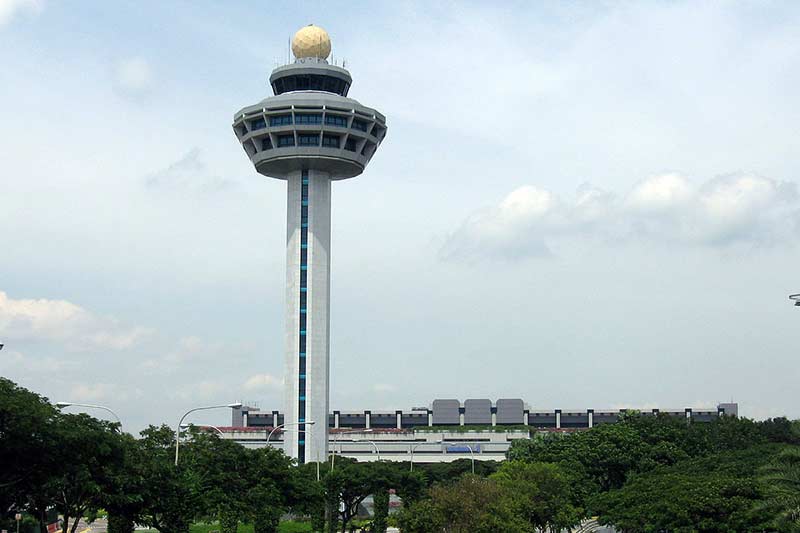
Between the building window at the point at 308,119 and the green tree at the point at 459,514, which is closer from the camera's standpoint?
the green tree at the point at 459,514

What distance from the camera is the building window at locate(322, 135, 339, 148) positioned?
139625 millimetres

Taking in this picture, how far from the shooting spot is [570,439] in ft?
371

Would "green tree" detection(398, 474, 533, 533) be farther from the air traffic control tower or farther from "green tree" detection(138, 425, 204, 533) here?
the air traffic control tower

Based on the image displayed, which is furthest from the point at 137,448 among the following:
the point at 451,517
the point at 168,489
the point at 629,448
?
the point at 629,448

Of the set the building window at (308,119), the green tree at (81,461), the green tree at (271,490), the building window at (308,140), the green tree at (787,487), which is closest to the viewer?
the green tree at (787,487)

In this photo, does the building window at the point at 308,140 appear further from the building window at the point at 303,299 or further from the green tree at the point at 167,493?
the green tree at the point at 167,493

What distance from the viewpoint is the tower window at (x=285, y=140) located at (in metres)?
140

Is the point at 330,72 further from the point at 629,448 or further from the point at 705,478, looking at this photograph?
the point at 705,478

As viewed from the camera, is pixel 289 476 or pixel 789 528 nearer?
pixel 789 528

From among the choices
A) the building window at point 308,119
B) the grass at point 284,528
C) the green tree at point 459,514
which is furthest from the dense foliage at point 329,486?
the building window at point 308,119

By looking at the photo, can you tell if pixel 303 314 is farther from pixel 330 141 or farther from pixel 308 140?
pixel 330 141

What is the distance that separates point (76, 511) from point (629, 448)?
2454 inches

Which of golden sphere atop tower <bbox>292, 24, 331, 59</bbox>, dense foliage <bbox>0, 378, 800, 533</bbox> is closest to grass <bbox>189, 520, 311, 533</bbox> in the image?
dense foliage <bbox>0, 378, 800, 533</bbox>

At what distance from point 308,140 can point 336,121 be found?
445cm
